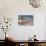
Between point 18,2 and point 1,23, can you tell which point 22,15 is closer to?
point 18,2

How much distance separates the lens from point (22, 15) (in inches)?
133

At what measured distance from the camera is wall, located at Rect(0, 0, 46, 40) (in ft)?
10.9

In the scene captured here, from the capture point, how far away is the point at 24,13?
11.0ft

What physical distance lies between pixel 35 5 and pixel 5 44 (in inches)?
51.1

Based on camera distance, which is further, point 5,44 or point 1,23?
point 1,23

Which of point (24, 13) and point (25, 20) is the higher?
point (24, 13)

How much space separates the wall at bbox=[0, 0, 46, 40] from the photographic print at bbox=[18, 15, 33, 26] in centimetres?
8

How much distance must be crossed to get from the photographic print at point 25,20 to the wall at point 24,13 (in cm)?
8

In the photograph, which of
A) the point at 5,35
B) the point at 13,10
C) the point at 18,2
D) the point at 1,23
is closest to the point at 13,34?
the point at 5,35

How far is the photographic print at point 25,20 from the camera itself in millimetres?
3358

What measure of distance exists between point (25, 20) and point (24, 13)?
0.62 ft

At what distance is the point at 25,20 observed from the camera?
337 cm

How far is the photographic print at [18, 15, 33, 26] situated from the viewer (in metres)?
3.36

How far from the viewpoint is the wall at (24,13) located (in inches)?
131
